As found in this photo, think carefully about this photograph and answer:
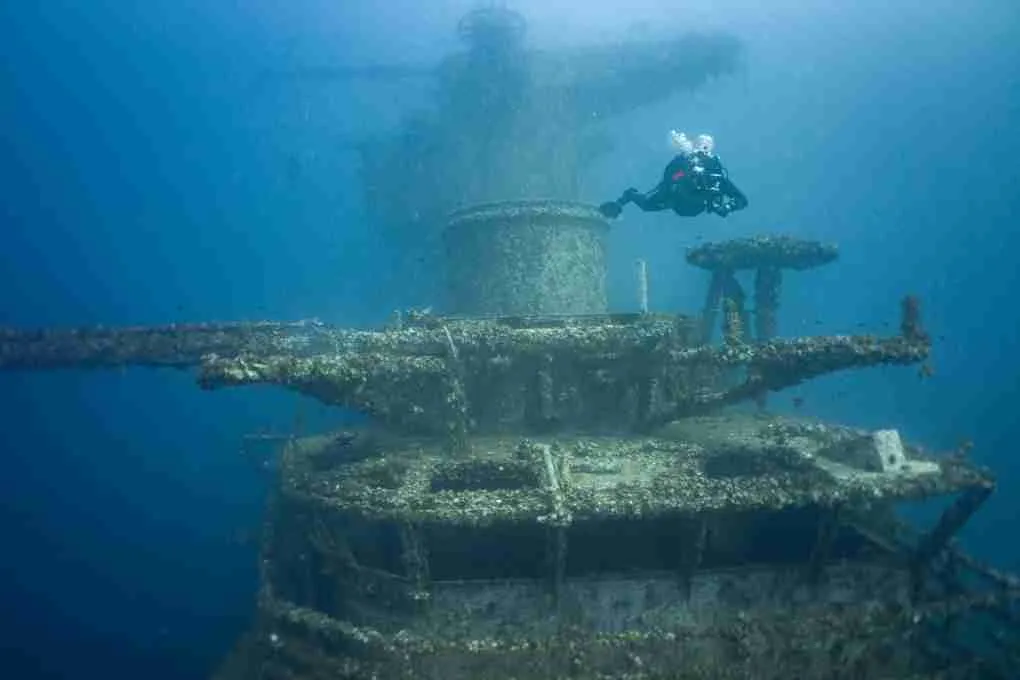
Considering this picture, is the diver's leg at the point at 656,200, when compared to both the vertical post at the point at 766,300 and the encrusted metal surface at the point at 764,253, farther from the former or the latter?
the vertical post at the point at 766,300

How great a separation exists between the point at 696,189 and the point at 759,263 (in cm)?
404

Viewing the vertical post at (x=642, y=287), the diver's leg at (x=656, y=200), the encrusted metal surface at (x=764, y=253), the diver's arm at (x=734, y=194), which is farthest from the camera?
the vertical post at (x=642, y=287)

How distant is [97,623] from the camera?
27.3m

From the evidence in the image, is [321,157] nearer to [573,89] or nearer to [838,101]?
[838,101]

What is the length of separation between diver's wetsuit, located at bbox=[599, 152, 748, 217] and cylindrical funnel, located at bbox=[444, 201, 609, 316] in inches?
184

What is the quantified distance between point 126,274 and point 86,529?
58.3 metres

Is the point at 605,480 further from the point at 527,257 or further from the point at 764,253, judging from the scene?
the point at 527,257

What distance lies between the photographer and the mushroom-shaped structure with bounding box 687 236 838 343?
12.7 meters

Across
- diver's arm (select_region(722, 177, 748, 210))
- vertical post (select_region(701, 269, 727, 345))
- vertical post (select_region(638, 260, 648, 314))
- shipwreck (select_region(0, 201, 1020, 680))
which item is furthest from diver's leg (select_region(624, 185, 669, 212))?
vertical post (select_region(701, 269, 727, 345))

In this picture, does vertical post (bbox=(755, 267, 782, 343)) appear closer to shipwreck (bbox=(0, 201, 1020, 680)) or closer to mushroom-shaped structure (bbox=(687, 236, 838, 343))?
mushroom-shaped structure (bbox=(687, 236, 838, 343))

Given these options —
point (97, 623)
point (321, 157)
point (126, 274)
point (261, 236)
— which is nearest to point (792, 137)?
point (321, 157)

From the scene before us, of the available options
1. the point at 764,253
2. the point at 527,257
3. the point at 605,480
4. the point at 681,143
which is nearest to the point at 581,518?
the point at 605,480

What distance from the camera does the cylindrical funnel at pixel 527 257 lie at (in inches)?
586

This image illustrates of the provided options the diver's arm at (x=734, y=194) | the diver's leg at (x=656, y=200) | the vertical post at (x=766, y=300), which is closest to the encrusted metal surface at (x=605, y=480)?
the diver's arm at (x=734, y=194)
